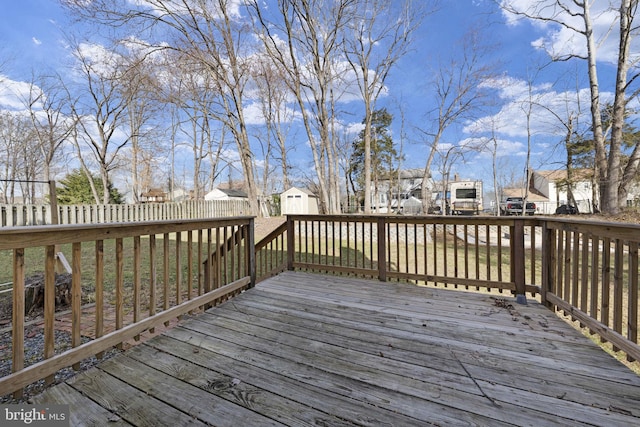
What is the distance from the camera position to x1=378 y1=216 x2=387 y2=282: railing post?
3723 mm

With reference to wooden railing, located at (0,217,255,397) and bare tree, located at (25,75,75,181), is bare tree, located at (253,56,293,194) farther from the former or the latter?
wooden railing, located at (0,217,255,397)

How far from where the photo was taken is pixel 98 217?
10.4m

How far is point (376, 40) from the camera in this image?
10633 mm

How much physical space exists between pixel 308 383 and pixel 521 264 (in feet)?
9.17

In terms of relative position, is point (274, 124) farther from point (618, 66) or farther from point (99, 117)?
point (618, 66)

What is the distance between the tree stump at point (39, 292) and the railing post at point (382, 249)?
161 inches

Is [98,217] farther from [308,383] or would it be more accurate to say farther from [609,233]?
[609,233]

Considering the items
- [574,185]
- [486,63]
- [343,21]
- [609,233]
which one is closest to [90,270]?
[609,233]

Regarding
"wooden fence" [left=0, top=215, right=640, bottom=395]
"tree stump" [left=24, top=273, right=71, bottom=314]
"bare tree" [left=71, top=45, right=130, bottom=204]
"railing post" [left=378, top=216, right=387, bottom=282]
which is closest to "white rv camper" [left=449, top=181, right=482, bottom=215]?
"railing post" [left=378, top=216, right=387, bottom=282]

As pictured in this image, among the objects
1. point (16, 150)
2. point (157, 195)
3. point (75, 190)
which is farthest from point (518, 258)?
point (157, 195)

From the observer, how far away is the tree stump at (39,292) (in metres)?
3.30

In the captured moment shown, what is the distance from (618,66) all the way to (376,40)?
7.42 m

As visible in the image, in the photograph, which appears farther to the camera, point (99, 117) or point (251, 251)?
point (99, 117)

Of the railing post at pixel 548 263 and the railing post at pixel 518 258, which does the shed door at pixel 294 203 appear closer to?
the railing post at pixel 518 258
